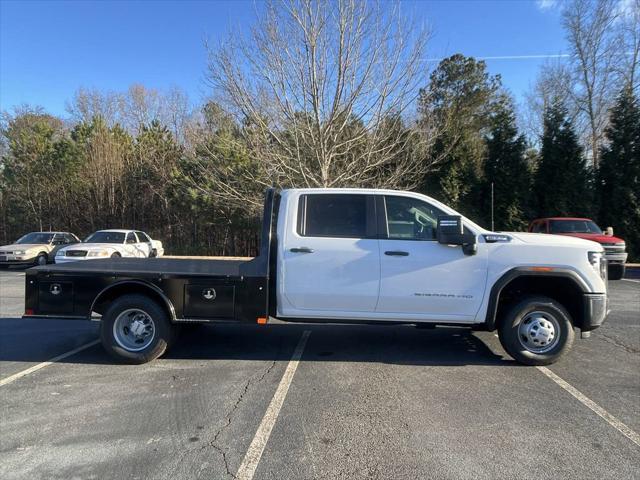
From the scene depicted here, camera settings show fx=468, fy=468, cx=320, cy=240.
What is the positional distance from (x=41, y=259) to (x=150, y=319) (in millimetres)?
16274

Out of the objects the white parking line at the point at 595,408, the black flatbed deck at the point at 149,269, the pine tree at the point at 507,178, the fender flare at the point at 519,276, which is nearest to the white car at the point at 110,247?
the black flatbed deck at the point at 149,269

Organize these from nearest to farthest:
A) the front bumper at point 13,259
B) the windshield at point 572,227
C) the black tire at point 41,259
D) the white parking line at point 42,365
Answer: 1. the white parking line at point 42,365
2. the windshield at point 572,227
3. the front bumper at point 13,259
4. the black tire at point 41,259

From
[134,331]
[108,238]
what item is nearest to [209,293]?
[134,331]

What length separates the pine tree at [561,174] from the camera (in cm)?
2161

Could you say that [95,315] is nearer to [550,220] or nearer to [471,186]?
[550,220]

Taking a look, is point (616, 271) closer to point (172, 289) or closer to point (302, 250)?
point (302, 250)

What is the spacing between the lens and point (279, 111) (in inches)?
619

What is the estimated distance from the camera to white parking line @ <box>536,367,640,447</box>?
12.8 ft

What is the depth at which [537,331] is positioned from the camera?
219 inches

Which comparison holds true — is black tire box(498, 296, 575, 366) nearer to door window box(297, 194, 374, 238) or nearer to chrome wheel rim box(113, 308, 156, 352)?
door window box(297, 194, 374, 238)

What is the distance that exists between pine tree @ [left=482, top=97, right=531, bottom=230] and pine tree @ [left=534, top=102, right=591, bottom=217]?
0.78 metres

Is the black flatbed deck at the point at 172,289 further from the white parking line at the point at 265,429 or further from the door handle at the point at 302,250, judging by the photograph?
the white parking line at the point at 265,429

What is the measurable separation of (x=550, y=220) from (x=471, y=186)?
7254mm

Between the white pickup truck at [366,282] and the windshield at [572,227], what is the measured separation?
10.7 m
